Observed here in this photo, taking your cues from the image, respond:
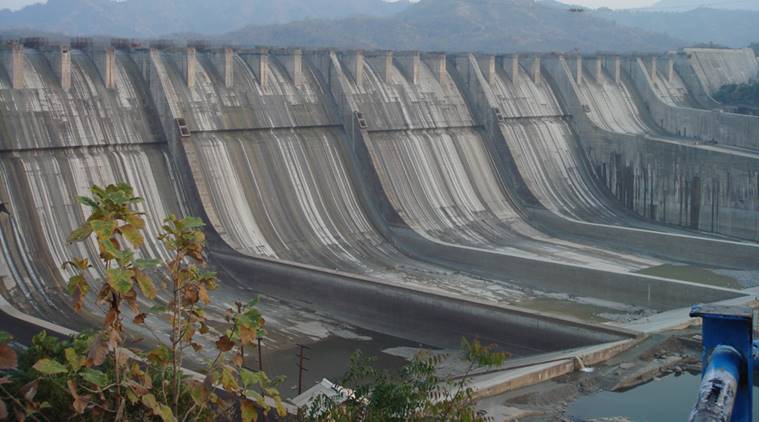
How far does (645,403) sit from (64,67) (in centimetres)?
1332

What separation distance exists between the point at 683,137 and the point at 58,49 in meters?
19.9

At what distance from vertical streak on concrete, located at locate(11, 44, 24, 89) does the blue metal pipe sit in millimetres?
17129

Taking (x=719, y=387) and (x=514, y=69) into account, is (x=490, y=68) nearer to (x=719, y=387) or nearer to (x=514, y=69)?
(x=514, y=69)

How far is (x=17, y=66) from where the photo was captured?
1794 centimetres

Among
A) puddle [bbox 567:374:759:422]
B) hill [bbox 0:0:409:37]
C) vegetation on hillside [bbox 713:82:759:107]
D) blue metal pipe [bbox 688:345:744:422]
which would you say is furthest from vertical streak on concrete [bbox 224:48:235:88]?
hill [bbox 0:0:409:37]

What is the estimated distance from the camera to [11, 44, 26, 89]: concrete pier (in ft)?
58.5

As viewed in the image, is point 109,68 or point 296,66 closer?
point 109,68

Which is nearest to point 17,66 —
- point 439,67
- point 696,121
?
point 439,67

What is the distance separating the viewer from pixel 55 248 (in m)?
16.1

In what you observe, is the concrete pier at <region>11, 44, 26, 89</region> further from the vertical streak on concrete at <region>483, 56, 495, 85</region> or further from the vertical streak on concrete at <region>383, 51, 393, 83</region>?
the vertical streak on concrete at <region>483, 56, 495, 85</region>

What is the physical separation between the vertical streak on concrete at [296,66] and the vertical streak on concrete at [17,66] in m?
7.08

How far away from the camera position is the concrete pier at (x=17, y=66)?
58.5ft

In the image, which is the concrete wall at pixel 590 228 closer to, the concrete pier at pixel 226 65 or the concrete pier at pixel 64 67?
the concrete pier at pixel 226 65

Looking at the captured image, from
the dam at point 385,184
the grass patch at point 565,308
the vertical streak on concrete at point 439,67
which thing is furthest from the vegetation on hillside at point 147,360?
the vertical streak on concrete at point 439,67
